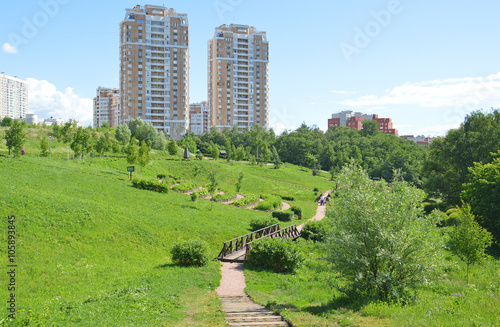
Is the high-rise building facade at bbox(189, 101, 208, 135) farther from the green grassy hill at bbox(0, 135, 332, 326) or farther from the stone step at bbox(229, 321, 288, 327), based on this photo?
the stone step at bbox(229, 321, 288, 327)

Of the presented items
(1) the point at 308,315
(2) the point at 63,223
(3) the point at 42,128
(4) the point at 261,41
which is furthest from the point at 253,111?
(1) the point at 308,315

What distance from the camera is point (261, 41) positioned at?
125 meters

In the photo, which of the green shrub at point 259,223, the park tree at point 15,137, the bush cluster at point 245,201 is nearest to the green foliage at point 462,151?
the bush cluster at point 245,201

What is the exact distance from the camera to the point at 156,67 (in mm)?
105062

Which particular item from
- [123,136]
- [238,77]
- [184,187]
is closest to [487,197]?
[184,187]

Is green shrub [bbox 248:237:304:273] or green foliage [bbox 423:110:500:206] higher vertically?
green foliage [bbox 423:110:500:206]

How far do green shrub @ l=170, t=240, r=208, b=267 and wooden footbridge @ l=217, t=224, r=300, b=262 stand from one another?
223 cm

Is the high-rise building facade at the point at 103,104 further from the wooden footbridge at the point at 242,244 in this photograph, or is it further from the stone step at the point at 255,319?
the stone step at the point at 255,319

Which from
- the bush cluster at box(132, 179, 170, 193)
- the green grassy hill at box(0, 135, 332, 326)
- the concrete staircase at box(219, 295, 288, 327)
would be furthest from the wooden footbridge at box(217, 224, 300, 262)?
the bush cluster at box(132, 179, 170, 193)

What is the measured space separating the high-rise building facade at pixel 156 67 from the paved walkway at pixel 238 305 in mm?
92069

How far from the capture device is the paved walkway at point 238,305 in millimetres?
10383

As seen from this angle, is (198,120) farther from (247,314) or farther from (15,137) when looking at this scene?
(247,314)

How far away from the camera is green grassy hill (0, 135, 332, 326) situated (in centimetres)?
1068

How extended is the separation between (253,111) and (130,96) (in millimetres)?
41107
